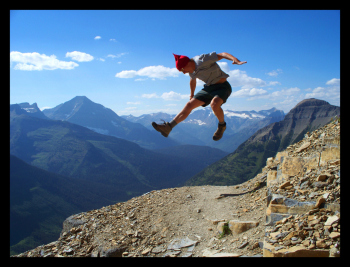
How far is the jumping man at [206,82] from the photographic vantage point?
17.9 feet

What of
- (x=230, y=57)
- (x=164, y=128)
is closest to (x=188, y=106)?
(x=164, y=128)

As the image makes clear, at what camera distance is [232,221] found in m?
6.99

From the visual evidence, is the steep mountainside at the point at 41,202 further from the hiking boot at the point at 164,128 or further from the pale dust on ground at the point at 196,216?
the hiking boot at the point at 164,128

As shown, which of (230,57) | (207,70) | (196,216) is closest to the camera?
(230,57)

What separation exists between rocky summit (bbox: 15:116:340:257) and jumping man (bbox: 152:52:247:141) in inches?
113

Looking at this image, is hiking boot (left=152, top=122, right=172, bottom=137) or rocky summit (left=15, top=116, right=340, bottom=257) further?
hiking boot (left=152, top=122, right=172, bottom=137)

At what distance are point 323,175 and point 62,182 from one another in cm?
21210

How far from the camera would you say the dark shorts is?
548 centimetres

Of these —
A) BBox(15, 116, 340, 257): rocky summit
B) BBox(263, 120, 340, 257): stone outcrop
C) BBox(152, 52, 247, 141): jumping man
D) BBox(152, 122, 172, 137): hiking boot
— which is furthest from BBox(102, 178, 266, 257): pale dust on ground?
BBox(152, 52, 247, 141): jumping man

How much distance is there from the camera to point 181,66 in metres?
5.52

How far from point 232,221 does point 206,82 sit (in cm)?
406

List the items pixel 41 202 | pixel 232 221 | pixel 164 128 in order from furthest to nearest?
pixel 41 202
pixel 232 221
pixel 164 128

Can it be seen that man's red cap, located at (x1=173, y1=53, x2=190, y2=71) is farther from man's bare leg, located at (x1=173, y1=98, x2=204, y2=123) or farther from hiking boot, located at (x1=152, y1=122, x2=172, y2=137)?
hiking boot, located at (x1=152, y1=122, x2=172, y2=137)

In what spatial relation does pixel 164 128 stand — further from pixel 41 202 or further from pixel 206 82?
pixel 41 202
